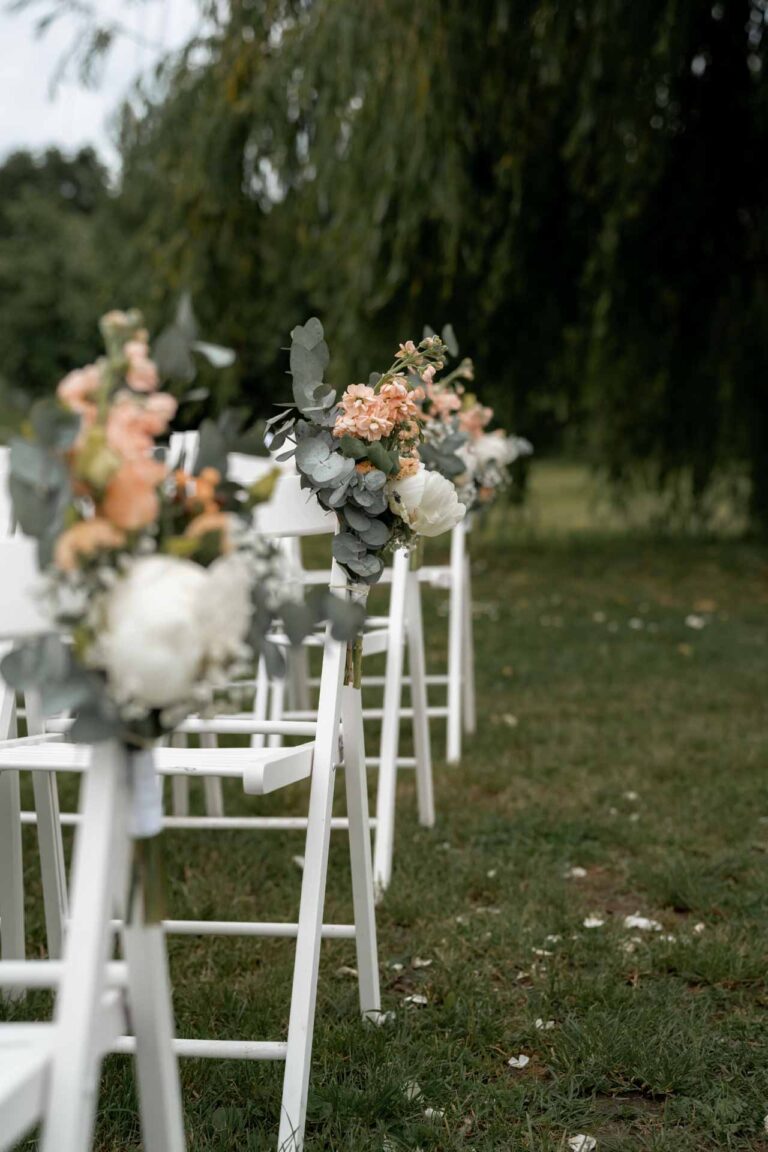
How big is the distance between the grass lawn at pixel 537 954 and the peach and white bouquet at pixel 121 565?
1158mm

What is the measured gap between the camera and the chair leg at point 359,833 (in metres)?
2.49

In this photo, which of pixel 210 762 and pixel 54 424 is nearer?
pixel 54 424

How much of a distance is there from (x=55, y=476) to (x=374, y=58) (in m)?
7.03

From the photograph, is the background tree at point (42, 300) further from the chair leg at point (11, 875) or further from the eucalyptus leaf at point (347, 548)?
the eucalyptus leaf at point (347, 548)

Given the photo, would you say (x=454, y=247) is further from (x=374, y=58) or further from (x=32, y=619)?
(x=32, y=619)

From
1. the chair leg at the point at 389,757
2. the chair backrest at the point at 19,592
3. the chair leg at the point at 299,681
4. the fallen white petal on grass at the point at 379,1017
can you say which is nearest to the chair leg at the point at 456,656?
the chair leg at the point at 299,681

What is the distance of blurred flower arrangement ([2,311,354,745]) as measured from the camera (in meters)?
1.18

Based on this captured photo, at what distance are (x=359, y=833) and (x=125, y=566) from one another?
1395 mm

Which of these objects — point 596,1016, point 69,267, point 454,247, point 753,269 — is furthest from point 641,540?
point 69,267

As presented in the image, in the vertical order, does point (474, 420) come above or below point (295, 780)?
above

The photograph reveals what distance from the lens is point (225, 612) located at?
1.22 meters

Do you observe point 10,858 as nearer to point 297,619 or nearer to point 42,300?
point 297,619

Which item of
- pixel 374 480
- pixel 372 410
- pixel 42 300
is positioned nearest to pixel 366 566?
pixel 374 480

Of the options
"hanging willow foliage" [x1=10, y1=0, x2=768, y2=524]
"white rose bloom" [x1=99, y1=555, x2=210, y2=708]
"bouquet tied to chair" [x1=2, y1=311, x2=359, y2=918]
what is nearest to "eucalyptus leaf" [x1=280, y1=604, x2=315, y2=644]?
"bouquet tied to chair" [x1=2, y1=311, x2=359, y2=918]
